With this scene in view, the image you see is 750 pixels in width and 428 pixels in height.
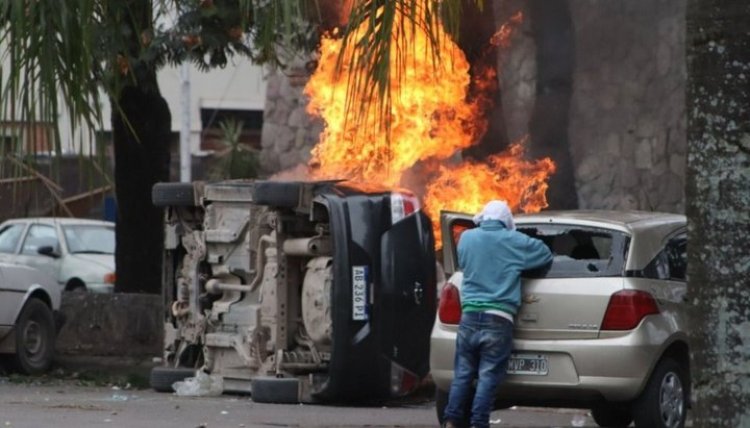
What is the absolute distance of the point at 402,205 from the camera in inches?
454

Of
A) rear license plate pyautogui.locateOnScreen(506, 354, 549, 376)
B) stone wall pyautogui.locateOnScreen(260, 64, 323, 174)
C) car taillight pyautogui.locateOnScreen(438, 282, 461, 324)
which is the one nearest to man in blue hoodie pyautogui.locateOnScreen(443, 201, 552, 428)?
rear license plate pyautogui.locateOnScreen(506, 354, 549, 376)

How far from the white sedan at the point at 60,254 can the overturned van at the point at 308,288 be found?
357 inches

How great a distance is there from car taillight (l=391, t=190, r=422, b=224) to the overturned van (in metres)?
0.01

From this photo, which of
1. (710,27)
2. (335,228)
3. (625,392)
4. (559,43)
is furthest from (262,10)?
(559,43)

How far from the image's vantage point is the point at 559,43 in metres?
14.3

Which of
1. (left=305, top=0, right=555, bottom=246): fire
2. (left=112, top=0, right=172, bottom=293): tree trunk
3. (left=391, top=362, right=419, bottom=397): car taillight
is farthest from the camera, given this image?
(left=112, top=0, right=172, bottom=293): tree trunk

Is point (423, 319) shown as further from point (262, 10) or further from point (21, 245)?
point (21, 245)

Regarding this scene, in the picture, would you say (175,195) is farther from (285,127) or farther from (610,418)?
(285,127)

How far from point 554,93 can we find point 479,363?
5498 mm

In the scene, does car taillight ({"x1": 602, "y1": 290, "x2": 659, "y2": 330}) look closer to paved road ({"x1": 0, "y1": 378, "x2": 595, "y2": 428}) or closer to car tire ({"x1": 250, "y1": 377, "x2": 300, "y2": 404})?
paved road ({"x1": 0, "y1": 378, "x2": 595, "y2": 428})

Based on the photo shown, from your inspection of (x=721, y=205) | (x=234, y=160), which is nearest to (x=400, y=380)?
(x=721, y=205)

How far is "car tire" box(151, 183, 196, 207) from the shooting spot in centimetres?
1229

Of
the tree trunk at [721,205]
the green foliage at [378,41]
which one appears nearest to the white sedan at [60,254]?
the green foliage at [378,41]

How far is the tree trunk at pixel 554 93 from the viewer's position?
548 inches
